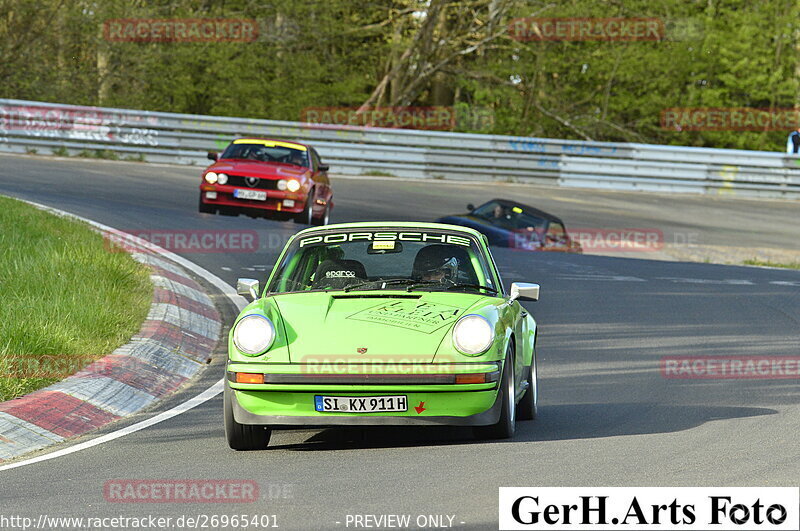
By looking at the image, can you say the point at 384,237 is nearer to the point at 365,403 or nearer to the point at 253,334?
the point at 253,334

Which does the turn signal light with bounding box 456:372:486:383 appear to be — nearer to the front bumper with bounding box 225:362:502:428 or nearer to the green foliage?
the front bumper with bounding box 225:362:502:428

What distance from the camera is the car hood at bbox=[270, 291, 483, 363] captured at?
287 inches

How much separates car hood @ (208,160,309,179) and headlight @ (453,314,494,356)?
14.0 meters

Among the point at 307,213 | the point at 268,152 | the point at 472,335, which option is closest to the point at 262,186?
the point at 307,213

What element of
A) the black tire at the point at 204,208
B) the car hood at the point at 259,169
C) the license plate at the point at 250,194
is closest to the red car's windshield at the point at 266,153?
the car hood at the point at 259,169

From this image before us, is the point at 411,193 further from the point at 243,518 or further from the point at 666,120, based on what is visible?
the point at 243,518

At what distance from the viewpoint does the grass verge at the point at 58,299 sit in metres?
9.36

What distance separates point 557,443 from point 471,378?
2.51ft

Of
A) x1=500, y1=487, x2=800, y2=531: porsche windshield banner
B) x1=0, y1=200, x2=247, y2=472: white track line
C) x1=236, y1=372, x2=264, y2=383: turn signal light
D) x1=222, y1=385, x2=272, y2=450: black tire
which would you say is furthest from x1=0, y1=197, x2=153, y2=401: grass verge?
x1=500, y1=487, x2=800, y2=531: porsche windshield banner

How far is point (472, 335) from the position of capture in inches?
292

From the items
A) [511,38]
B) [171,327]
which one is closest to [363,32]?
[511,38]

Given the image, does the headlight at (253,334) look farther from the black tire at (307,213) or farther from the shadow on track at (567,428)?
the black tire at (307,213)

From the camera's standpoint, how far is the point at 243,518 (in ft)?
18.9

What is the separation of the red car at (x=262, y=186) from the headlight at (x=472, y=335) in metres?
13.9
